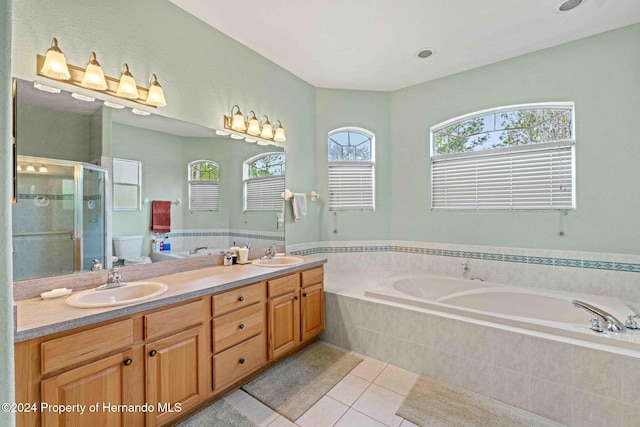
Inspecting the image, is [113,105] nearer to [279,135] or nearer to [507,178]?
[279,135]

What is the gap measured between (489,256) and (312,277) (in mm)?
1951

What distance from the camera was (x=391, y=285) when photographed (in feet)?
9.91

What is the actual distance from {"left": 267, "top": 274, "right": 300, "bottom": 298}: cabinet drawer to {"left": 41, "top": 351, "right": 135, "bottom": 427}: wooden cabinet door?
104cm

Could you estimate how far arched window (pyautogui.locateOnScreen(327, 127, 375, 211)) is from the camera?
3.77 m

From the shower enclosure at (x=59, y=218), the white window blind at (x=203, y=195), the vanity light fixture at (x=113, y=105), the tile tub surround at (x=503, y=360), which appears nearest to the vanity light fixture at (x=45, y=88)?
the vanity light fixture at (x=113, y=105)

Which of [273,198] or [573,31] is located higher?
[573,31]

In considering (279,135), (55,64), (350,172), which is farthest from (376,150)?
(55,64)

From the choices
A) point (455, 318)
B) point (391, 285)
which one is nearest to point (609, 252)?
point (455, 318)

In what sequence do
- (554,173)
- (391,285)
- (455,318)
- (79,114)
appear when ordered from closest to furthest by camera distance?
(79,114), (455,318), (554,173), (391,285)

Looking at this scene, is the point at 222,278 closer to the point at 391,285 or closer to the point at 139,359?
the point at 139,359

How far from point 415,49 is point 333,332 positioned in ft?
9.69

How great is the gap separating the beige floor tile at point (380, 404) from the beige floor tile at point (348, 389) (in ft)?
0.13

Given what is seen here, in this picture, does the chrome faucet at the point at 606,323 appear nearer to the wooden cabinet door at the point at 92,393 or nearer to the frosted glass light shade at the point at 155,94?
the wooden cabinet door at the point at 92,393

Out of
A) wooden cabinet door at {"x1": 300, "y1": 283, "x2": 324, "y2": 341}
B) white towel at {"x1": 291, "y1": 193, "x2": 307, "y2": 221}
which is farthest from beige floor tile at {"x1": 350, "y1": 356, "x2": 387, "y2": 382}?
white towel at {"x1": 291, "y1": 193, "x2": 307, "y2": 221}
